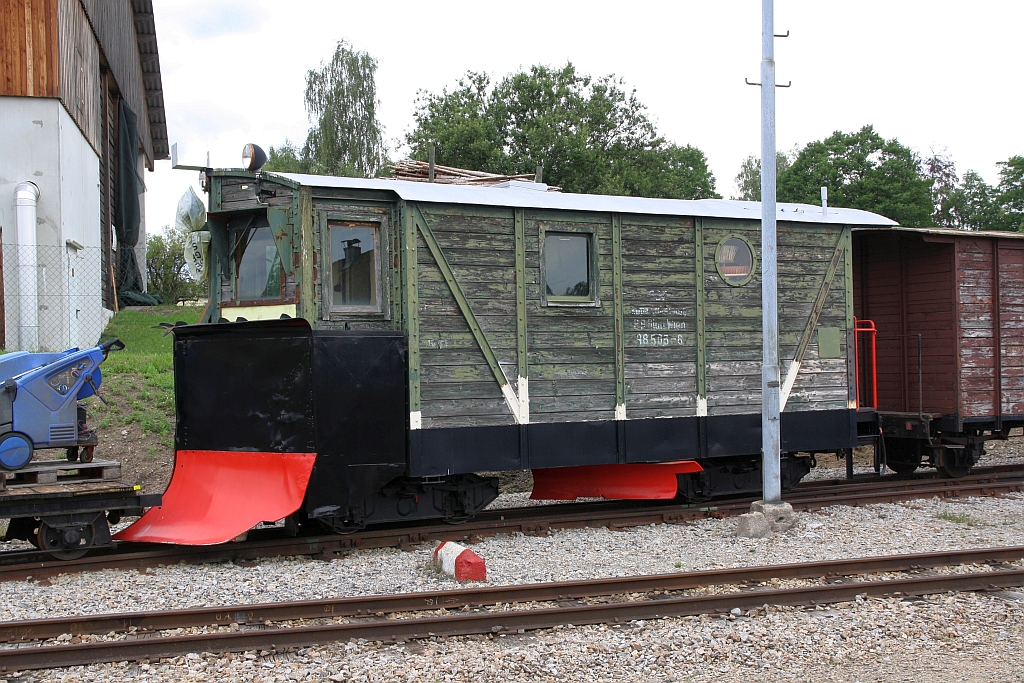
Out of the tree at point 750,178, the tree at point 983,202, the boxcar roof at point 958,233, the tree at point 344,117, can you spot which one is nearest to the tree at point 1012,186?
the tree at point 983,202

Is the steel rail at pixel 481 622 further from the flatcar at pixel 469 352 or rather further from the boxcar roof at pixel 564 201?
the boxcar roof at pixel 564 201

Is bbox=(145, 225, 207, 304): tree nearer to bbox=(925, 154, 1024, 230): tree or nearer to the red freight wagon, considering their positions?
the red freight wagon

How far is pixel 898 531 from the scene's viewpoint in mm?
8023

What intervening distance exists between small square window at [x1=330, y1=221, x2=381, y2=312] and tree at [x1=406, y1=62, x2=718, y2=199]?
24.0 m

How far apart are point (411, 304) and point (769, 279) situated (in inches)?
136

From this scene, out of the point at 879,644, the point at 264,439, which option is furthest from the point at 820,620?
the point at 264,439

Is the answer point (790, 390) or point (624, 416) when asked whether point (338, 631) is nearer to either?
point (624, 416)

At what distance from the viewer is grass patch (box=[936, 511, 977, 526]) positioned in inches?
329

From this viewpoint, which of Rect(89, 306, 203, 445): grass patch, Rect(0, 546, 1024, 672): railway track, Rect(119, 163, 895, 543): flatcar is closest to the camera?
Rect(0, 546, 1024, 672): railway track

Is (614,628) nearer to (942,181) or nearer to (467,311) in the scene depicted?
(467,311)

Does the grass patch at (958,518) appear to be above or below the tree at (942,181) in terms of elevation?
below

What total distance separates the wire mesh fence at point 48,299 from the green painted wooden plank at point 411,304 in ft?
26.6

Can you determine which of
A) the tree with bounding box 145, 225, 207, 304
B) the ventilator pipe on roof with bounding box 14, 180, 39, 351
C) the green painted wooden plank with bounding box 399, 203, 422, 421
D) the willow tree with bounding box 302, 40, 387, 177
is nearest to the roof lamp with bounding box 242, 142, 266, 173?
the green painted wooden plank with bounding box 399, 203, 422, 421

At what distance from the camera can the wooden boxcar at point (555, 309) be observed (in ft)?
25.1
